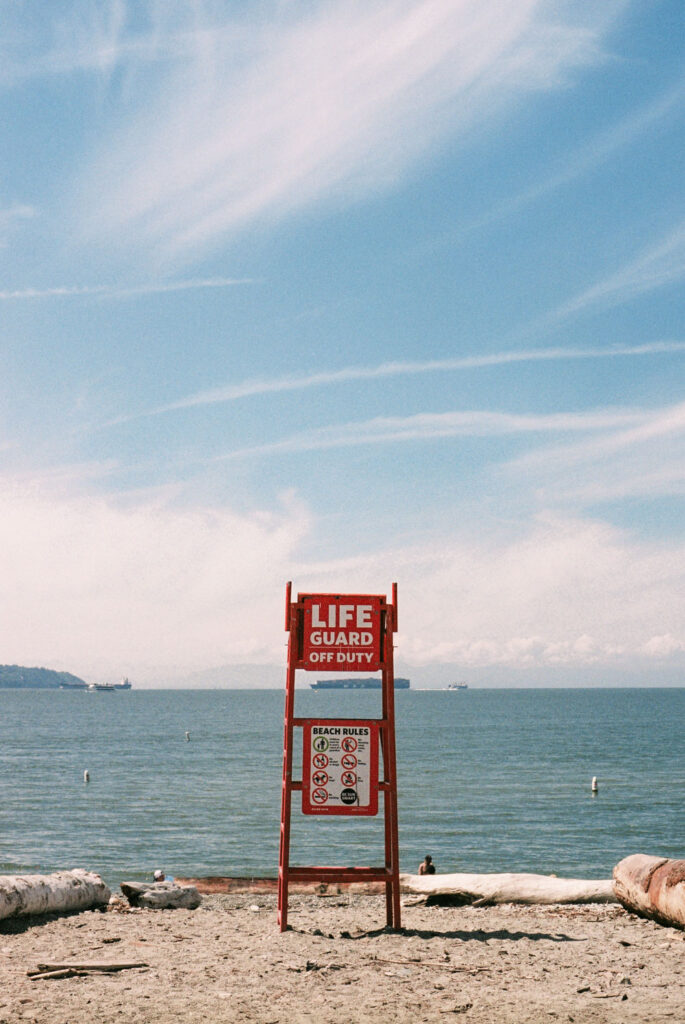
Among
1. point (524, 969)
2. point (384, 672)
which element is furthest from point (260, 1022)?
point (384, 672)

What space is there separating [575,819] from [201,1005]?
42902 millimetres

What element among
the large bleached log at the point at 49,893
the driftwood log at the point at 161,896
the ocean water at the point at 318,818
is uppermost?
the large bleached log at the point at 49,893

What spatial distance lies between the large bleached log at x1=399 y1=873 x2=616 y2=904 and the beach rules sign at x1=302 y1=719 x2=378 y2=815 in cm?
400

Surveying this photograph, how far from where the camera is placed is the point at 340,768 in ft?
37.0

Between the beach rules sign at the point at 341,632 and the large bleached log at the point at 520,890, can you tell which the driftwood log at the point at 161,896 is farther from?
the beach rules sign at the point at 341,632

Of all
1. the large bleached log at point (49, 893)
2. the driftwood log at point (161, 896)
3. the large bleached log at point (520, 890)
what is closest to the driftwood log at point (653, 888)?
the large bleached log at point (520, 890)

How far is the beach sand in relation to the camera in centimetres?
760

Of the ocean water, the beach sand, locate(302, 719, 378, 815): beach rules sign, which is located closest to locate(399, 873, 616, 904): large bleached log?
the beach sand

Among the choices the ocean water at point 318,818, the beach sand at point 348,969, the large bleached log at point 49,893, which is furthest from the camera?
the ocean water at point 318,818

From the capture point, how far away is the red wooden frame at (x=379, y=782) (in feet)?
35.9

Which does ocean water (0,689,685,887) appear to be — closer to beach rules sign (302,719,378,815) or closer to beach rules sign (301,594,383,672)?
beach rules sign (302,719,378,815)

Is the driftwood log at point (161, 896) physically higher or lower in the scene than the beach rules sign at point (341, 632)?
lower

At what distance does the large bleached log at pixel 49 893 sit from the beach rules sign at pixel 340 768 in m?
4.08

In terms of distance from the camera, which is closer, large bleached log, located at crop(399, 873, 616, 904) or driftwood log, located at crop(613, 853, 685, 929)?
driftwood log, located at crop(613, 853, 685, 929)
